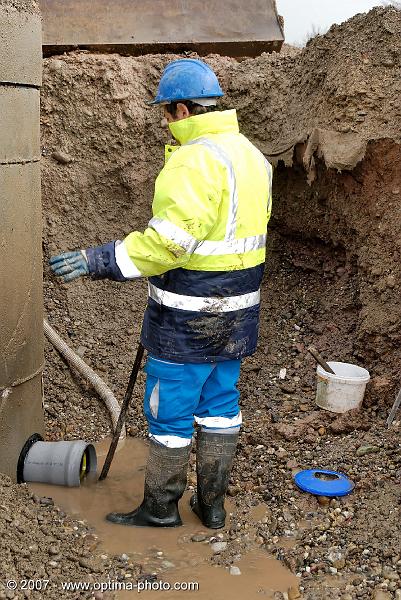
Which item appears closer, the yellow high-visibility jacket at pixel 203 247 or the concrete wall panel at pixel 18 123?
the yellow high-visibility jacket at pixel 203 247

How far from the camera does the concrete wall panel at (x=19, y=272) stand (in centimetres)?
356

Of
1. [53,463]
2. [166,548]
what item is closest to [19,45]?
[53,463]

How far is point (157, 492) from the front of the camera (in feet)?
11.7

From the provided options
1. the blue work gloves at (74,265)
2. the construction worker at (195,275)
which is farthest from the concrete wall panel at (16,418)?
the blue work gloves at (74,265)

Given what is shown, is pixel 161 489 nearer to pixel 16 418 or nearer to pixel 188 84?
pixel 16 418

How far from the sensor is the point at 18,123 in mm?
3527

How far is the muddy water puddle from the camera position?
3164 mm

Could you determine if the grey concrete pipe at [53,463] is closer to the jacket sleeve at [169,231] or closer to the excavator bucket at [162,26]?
the jacket sleeve at [169,231]

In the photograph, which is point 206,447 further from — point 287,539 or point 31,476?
point 31,476

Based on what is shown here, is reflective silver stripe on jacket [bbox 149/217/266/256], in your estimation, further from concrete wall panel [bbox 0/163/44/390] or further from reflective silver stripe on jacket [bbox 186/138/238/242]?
concrete wall panel [bbox 0/163/44/390]

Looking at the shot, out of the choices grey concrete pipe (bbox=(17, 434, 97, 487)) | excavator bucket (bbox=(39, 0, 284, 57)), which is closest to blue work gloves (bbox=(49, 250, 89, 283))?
grey concrete pipe (bbox=(17, 434, 97, 487))

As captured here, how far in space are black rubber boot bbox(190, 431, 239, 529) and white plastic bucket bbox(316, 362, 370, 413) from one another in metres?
1.01

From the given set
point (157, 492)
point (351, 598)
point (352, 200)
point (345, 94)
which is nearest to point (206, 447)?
point (157, 492)

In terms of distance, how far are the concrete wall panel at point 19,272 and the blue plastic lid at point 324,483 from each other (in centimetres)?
154
